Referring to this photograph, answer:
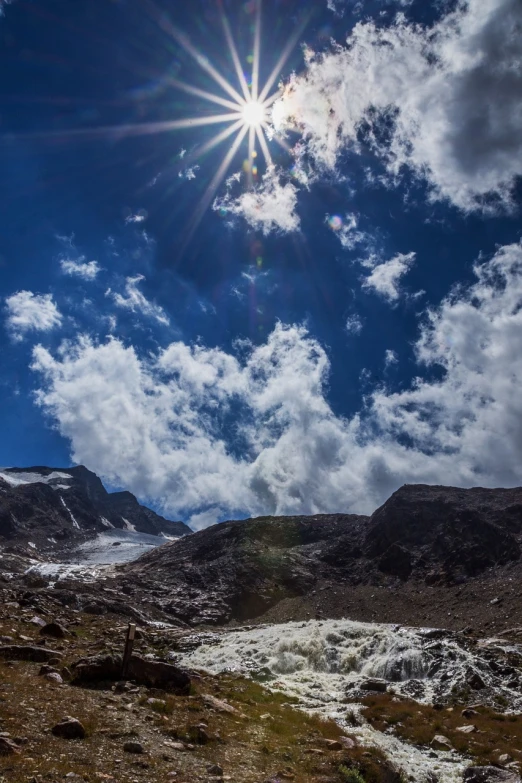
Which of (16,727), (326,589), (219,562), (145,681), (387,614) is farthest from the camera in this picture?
(219,562)

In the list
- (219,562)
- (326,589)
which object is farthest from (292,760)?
(219,562)

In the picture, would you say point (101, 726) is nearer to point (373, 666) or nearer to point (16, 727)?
point (16, 727)

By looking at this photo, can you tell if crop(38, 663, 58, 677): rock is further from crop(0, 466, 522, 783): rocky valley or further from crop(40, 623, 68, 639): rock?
crop(40, 623, 68, 639): rock

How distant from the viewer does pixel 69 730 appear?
1273 centimetres

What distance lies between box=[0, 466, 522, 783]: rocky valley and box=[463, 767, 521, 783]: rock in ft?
0.28

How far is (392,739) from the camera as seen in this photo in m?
22.7

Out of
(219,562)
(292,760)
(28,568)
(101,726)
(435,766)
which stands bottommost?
(435,766)

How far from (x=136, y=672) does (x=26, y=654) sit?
5.67 m

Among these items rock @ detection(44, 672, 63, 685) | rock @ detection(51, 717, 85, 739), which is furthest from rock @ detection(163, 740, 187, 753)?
rock @ detection(44, 672, 63, 685)

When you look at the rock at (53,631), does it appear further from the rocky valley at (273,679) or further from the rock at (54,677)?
the rock at (54,677)

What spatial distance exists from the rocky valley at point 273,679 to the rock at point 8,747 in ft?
0.12

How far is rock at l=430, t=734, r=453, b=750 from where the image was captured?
22.0m

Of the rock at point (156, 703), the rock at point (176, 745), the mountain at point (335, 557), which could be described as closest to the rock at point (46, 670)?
the rock at point (156, 703)

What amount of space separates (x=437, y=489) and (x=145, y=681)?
155952 millimetres
